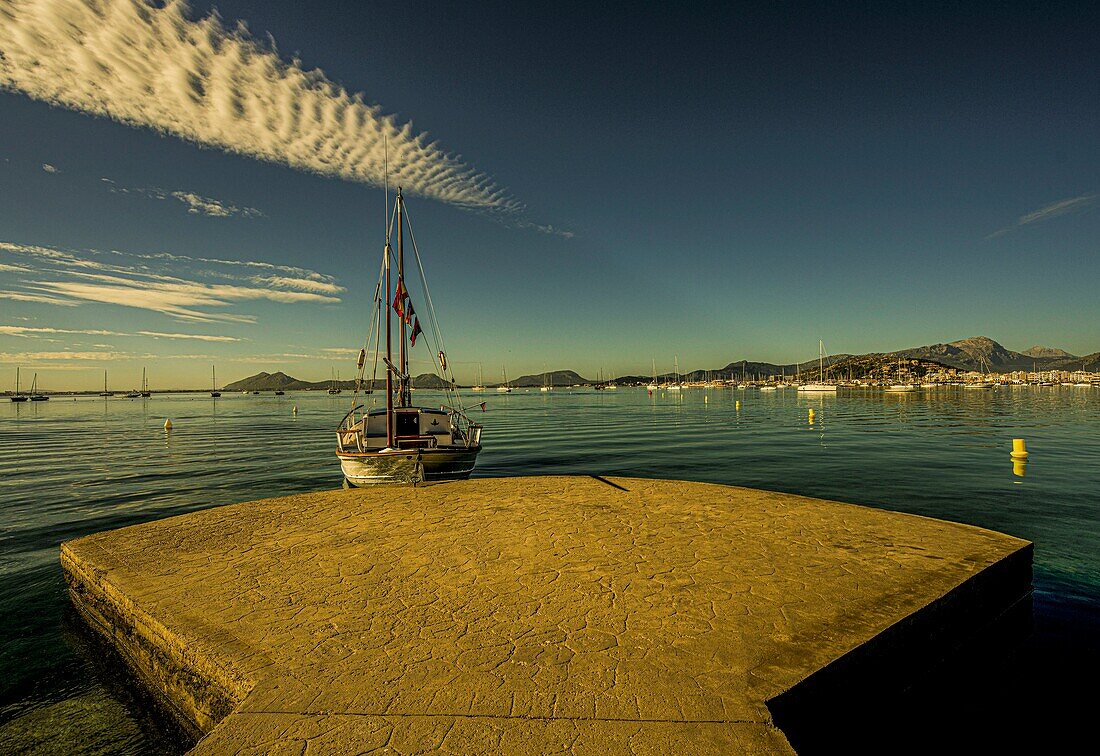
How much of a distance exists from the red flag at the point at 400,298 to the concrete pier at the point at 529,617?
391 inches

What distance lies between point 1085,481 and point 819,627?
1938cm

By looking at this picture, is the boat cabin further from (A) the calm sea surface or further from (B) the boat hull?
(A) the calm sea surface

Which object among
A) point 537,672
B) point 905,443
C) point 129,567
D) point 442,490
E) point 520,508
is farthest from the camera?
point 905,443

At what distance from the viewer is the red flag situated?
58.0 feet

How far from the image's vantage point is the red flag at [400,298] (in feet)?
58.0

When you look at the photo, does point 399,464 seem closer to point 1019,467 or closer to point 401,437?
point 401,437

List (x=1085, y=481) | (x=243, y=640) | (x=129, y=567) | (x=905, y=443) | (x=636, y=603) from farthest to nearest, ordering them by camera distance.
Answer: (x=905, y=443) < (x=1085, y=481) < (x=129, y=567) < (x=636, y=603) < (x=243, y=640)

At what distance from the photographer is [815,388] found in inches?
5167

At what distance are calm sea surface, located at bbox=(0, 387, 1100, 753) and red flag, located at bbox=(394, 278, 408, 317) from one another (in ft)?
23.2

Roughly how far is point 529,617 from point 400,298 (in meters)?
14.9

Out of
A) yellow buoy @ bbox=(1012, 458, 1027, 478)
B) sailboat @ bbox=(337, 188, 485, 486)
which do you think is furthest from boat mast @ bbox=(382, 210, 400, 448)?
yellow buoy @ bbox=(1012, 458, 1027, 478)

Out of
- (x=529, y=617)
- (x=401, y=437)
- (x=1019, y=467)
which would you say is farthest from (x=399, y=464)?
(x=1019, y=467)

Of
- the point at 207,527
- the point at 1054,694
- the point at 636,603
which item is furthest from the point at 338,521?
the point at 1054,694

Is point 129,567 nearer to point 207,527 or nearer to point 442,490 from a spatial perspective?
point 207,527
